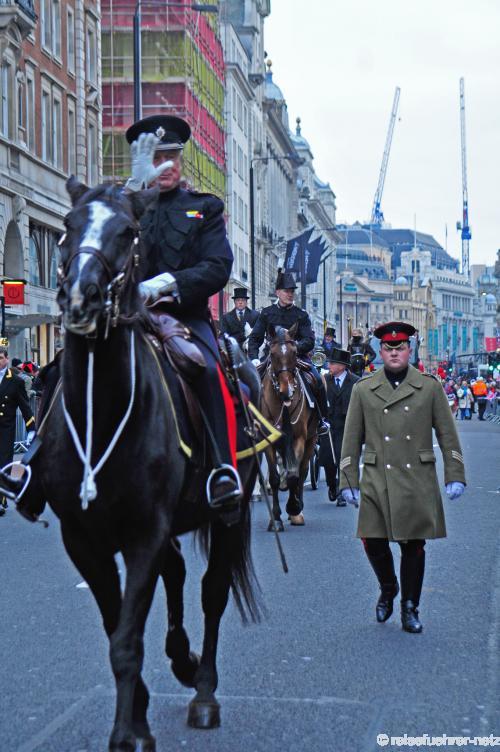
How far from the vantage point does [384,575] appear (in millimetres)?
9156

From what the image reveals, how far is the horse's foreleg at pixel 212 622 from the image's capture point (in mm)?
6398

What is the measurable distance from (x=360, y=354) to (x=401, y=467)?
19530 mm

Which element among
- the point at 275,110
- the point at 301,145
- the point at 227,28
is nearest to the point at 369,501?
the point at 227,28

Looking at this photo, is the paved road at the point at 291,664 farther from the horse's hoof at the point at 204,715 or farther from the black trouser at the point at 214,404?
the black trouser at the point at 214,404

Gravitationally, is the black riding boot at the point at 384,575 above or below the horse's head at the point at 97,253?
below

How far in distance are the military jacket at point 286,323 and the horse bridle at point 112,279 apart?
1019 cm

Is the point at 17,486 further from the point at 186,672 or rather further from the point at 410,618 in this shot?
the point at 410,618

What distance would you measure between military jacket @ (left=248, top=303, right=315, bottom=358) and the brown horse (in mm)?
149

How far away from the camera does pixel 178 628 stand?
22.3 feet

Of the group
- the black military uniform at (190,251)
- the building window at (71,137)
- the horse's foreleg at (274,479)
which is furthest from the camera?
the building window at (71,137)

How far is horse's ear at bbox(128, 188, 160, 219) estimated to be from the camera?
561 centimetres

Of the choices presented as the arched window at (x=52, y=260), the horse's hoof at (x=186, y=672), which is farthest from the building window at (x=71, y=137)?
the horse's hoof at (x=186, y=672)

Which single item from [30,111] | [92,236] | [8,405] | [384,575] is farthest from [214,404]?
[30,111]

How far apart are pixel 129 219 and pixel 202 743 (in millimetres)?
2190
